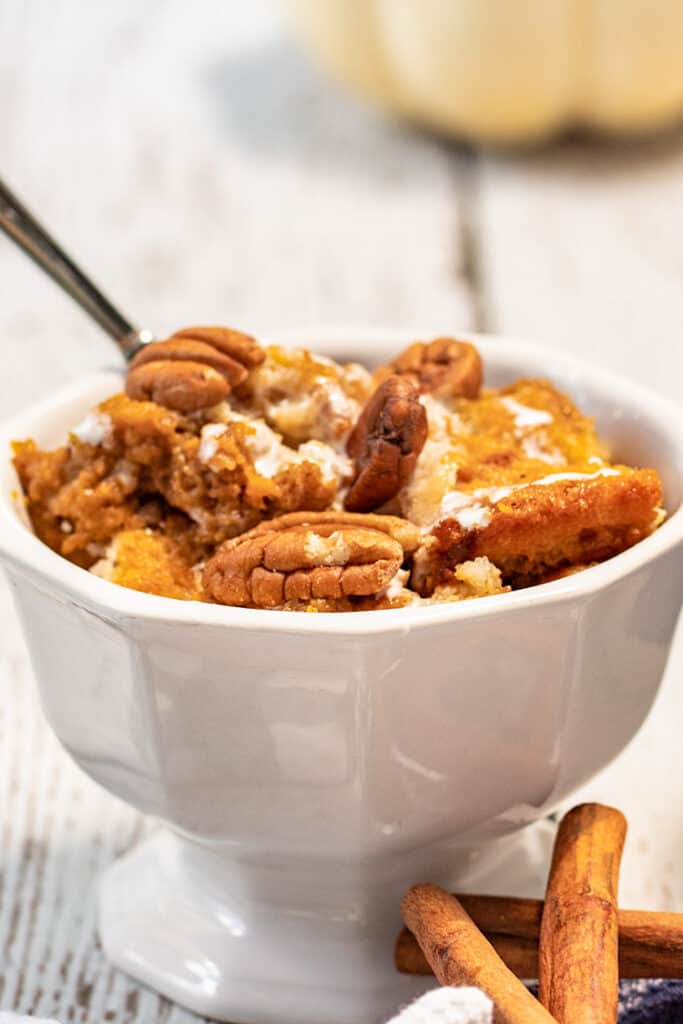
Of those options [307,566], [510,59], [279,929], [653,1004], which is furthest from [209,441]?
[510,59]

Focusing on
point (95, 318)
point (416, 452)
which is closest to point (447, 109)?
point (95, 318)

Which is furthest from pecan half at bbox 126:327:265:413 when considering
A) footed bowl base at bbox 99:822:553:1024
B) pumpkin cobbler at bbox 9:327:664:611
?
footed bowl base at bbox 99:822:553:1024

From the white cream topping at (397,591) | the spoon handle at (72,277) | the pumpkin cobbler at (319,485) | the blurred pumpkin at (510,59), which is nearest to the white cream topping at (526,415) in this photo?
the pumpkin cobbler at (319,485)

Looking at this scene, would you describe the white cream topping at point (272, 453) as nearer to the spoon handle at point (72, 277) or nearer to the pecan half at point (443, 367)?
the pecan half at point (443, 367)

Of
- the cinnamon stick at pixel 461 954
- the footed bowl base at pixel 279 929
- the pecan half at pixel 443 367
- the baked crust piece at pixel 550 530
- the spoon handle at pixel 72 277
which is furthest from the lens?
the spoon handle at pixel 72 277

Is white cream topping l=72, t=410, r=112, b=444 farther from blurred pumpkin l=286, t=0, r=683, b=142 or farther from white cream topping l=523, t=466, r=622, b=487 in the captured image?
blurred pumpkin l=286, t=0, r=683, b=142

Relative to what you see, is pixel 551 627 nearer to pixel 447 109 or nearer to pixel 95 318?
pixel 95 318

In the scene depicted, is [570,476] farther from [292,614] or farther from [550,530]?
[292,614]
